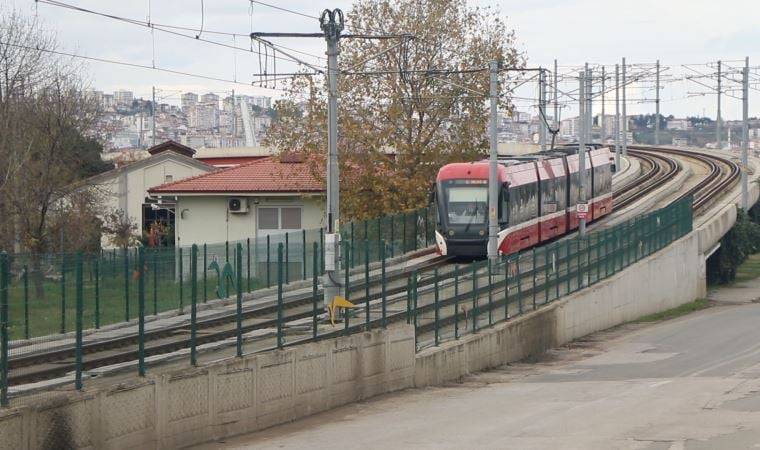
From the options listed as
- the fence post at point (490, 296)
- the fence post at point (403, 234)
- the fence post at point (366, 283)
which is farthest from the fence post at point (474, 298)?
the fence post at point (403, 234)

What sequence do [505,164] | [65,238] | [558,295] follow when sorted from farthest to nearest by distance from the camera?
[65,238]
[505,164]
[558,295]

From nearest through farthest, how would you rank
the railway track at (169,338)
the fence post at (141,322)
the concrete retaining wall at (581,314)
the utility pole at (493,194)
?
the railway track at (169,338)
the fence post at (141,322)
the concrete retaining wall at (581,314)
the utility pole at (493,194)

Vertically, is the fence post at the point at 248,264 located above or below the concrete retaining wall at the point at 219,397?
above

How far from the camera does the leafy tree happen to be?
159 ft

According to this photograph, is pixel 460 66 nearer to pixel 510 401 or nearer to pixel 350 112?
pixel 350 112

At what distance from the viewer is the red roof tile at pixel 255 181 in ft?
169

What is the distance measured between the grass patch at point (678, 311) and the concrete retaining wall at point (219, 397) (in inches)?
751

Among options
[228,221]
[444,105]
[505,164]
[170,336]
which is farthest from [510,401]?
[228,221]

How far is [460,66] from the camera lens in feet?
162

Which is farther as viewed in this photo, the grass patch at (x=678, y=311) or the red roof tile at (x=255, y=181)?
the red roof tile at (x=255, y=181)

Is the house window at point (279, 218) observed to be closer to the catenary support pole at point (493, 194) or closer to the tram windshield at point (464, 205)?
the tram windshield at point (464, 205)

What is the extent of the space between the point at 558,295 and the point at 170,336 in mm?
16809

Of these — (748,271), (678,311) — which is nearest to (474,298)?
(678,311)

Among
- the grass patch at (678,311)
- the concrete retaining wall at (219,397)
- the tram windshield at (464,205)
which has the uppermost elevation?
the tram windshield at (464,205)
